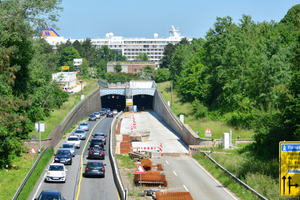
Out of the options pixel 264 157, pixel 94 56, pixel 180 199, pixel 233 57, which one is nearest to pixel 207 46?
pixel 233 57

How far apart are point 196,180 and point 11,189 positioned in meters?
13.5

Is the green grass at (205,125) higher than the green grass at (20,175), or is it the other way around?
the green grass at (205,125)

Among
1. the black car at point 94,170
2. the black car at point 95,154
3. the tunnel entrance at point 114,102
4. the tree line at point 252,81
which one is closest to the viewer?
the black car at point 94,170

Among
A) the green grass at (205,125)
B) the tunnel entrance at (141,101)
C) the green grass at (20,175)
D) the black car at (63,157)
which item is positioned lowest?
the green grass at (20,175)

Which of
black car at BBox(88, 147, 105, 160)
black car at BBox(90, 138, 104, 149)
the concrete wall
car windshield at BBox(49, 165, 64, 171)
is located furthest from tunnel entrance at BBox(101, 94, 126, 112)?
car windshield at BBox(49, 165, 64, 171)

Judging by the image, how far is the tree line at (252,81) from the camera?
3415 cm

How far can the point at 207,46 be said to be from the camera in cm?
7294

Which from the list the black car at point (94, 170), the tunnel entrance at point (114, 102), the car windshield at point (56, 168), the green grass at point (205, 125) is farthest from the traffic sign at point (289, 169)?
the tunnel entrance at point (114, 102)

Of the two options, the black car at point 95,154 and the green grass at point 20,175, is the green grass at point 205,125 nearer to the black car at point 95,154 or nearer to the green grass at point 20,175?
the black car at point 95,154

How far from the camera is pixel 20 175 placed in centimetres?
3027

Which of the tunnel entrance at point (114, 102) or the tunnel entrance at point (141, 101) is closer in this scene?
the tunnel entrance at point (114, 102)

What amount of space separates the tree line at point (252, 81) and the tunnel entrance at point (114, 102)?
39.3m

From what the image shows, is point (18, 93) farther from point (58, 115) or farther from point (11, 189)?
point (58, 115)

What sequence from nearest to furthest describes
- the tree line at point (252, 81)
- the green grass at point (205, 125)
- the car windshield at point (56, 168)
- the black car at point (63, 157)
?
the car windshield at point (56, 168), the tree line at point (252, 81), the black car at point (63, 157), the green grass at point (205, 125)
